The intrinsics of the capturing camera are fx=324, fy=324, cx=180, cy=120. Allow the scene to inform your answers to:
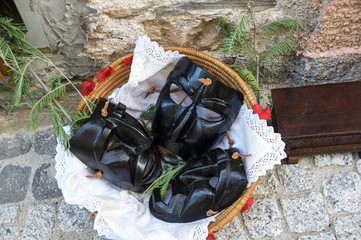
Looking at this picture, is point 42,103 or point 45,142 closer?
point 42,103

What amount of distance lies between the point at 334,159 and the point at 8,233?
5.75 ft

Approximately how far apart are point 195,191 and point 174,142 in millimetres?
252

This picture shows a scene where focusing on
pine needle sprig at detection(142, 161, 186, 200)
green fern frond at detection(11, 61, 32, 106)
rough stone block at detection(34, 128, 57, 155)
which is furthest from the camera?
rough stone block at detection(34, 128, 57, 155)

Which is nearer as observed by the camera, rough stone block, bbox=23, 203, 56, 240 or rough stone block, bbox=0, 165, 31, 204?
rough stone block, bbox=23, 203, 56, 240

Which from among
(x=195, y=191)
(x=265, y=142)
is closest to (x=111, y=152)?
(x=195, y=191)

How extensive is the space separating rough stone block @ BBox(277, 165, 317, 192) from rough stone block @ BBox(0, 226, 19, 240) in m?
1.41

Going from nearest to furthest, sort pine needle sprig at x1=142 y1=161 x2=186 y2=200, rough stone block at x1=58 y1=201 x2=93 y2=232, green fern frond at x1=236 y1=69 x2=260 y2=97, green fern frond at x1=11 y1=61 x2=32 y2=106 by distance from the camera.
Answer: green fern frond at x1=11 y1=61 x2=32 y2=106, pine needle sprig at x1=142 y1=161 x2=186 y2=200, green fern frond at x1=236 y1=69 x2=260 y2=97, rough stone block at x1=58 y1=201 x2=93 y2=232

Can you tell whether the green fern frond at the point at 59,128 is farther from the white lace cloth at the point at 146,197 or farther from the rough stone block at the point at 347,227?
the rough stone block at the point at 347,227

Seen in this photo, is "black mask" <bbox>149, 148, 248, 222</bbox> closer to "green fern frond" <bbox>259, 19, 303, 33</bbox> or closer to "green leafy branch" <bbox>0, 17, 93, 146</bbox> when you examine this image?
"green leafy branch" <bbox>0, 17, 93, 146</bbox>

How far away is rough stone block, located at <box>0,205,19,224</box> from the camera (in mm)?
1715

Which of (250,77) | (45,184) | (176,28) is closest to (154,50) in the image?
(176,28)

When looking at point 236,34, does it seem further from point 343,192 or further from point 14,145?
point 14,145

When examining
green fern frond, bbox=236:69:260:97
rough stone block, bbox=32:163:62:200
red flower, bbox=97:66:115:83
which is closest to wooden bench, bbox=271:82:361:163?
green fern frond, bbox=236:69:260:97

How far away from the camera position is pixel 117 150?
141 centimetres
